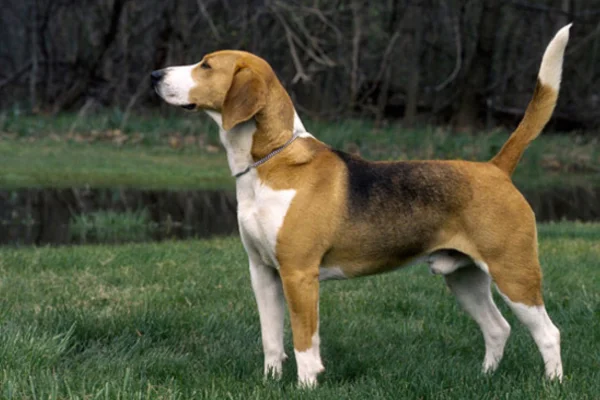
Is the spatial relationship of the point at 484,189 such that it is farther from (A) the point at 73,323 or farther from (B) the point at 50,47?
(B) the point at 50,47

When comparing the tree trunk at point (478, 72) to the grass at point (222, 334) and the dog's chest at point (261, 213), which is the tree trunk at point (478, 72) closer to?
the grass at point (222, 334)

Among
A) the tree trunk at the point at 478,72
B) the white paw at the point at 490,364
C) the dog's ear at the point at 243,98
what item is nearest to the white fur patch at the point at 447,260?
the white paw at the point at 490,364

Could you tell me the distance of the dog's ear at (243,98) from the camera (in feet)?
15.7

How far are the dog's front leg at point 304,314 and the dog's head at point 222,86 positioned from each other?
78 centimetres

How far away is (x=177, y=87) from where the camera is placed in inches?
190

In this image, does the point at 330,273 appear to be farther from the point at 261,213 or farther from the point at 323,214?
the point at 261,213

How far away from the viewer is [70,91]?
64.6ft

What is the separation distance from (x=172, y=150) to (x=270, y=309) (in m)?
11.5

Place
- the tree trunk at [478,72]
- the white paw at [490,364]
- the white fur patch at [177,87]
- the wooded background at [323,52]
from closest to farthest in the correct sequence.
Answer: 1. the white fur patch at [177,87]
2. the white paw at [490,364]
3. the wooded background at [323,52]
4. the tree trunk at [478,72]

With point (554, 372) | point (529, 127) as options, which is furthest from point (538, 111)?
point (554, 372)

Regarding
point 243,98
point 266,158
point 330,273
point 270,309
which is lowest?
point 270,309

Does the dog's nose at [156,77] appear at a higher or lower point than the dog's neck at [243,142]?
higher

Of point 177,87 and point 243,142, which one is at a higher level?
point 177,87

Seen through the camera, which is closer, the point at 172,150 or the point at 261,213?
the point at 261,213
